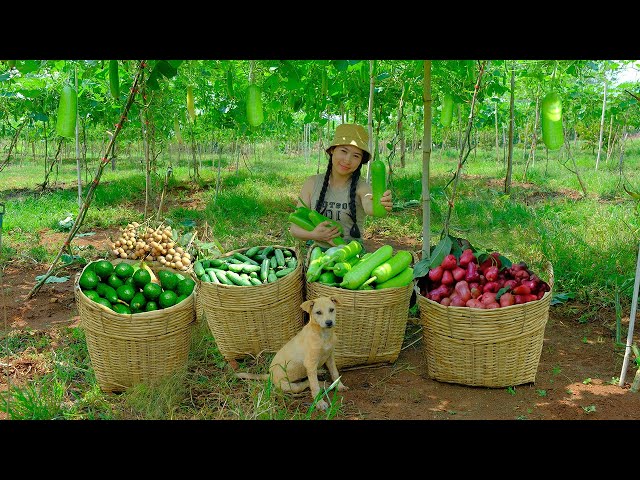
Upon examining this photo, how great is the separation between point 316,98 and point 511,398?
403cm

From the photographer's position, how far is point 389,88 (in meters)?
7.42

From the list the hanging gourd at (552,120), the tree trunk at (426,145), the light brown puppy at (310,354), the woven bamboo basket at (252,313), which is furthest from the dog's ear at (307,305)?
the hanging gourd at (552,120)

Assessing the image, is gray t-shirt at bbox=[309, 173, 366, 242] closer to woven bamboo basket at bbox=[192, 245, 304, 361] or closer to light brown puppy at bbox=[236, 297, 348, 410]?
woven bamboo basket at bbox=[192, 245, 304, 361]

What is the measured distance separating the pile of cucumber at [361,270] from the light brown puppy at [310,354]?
20 cm

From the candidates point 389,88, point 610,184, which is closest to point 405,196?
point 389,88

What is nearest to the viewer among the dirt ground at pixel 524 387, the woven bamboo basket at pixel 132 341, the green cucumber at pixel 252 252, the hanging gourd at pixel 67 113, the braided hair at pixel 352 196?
the dirt ground at pixel 524 387

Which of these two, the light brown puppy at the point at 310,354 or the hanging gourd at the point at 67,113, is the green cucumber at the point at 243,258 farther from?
the hanging gourd at the point at 67,113

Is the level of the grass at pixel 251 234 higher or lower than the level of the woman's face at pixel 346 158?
lower

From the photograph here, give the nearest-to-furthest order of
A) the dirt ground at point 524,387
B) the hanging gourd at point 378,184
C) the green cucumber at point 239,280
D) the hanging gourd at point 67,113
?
the dirt ground at point 524,387 → the hanging gourd at point 67,113 → the green cucumber at point 239,280 → the hanging gourd at point 378,184

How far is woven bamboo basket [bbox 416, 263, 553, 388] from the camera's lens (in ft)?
10.1

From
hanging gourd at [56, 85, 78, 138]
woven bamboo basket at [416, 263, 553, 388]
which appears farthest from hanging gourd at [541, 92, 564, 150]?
hanging gourd at [56, 85, 78, 138]

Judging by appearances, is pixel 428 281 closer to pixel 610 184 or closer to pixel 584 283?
pixel 584 283

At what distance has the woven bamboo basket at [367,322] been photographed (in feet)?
11.0

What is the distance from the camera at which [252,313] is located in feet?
11.4
